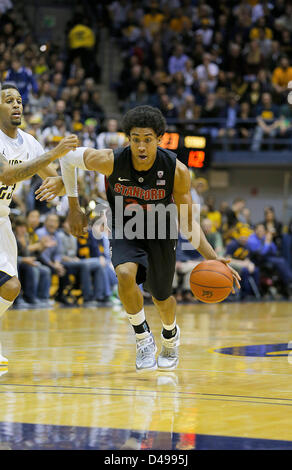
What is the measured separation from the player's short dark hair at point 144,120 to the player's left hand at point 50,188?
63cm

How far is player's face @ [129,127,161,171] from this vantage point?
6.01m


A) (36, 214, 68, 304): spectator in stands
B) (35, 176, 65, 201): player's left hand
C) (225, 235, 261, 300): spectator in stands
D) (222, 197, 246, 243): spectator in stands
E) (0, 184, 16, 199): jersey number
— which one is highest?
(35, 176, 65, 201): player's left hand

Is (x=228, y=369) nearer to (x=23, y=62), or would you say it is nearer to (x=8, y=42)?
(x=23, y=62)

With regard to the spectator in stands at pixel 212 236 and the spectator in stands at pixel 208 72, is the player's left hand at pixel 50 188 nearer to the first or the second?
the spectator in stands at pixel 212 236

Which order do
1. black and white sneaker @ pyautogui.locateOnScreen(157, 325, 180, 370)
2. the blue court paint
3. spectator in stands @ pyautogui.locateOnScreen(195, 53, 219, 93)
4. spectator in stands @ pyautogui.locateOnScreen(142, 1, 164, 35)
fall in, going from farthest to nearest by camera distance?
1. spectator in stands @ pyautogui.locateOnScreen(142, 1, 164, 35)
2. spectator in stands @ pyautogui.locateOnScreen(195, 53, 219, 93)
3. black and white sneaker @ pyautogui.locateOnScreen(157, 325, 180, 370)
4. the blue court paint

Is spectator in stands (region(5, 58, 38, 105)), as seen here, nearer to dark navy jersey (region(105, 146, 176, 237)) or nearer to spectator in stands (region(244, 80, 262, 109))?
spectator in stands (region(244, 80, 262, 109))

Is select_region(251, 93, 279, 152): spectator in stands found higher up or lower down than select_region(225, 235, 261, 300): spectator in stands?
higher up

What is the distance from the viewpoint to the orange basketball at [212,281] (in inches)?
239

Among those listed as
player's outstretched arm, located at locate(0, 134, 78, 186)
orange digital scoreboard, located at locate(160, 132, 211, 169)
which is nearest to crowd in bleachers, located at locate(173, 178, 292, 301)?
orange digital scoreboard, located at locate(160, 132, 211, 169)

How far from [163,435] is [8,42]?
15369mm

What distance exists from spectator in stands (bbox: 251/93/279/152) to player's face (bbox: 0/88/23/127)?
13.8m

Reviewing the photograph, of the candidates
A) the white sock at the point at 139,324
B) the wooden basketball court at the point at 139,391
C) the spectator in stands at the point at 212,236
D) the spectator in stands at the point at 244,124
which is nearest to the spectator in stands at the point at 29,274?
the wooden basketball court at the point at 139,391
